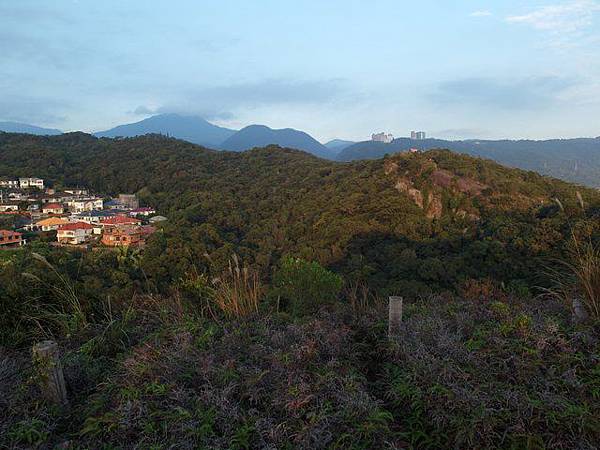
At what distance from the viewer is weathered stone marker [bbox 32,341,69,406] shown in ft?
5.99

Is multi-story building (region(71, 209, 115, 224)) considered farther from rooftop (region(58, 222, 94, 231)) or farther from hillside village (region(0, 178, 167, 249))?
rooftop (region(58, 222, 94, 231))

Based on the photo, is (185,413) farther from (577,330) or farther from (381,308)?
(577,330)

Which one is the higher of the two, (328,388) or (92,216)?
(328,388)

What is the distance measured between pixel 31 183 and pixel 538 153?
8945cm

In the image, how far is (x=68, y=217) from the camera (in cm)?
2902

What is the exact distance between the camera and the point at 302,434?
1.49 metres

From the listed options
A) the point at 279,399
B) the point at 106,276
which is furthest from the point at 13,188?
the point at 279,399

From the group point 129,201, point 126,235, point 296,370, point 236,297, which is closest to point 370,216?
point 126,235

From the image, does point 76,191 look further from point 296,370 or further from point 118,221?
point 296,370

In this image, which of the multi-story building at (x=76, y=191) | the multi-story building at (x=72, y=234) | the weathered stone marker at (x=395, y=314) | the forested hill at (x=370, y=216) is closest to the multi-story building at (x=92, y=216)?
the multi-story building at (x=72, y=234)

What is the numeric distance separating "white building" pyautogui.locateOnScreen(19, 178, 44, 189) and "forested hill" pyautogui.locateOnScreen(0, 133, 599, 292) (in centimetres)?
339

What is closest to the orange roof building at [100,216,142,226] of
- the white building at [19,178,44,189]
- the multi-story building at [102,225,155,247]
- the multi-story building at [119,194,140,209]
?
the multi-story building at [102,225,155,247]

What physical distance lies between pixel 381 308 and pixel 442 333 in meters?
0.95

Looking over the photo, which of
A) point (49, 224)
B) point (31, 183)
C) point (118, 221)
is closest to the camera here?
A: point (118, 221)
